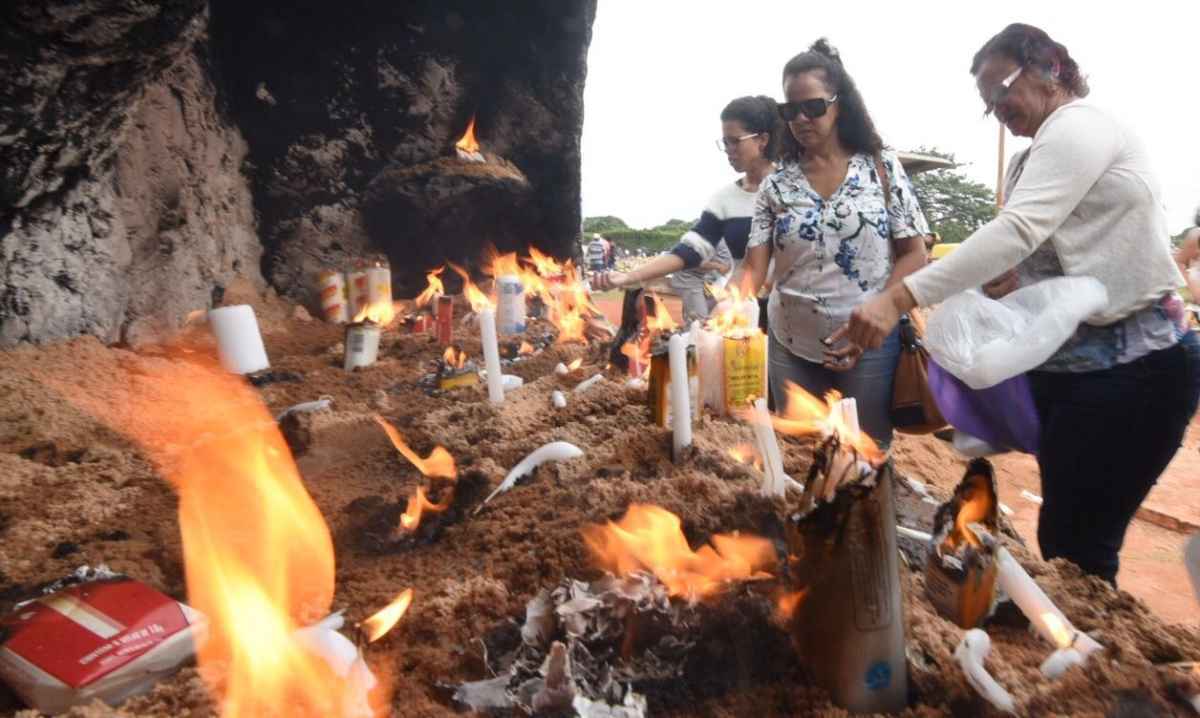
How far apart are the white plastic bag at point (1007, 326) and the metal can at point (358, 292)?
679 cm

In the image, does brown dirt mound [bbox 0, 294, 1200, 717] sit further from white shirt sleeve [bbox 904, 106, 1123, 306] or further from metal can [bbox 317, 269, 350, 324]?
metal can [bbox 317, 269, 350, 324]

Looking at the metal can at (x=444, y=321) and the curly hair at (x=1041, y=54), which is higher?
the curly hair at (x=1041, y=54)

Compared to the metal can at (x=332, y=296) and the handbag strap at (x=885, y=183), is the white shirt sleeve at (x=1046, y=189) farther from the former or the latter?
the metal can at (x=332, y=296)

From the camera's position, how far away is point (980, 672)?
4.55ft

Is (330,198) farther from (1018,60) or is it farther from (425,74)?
(1018,60)

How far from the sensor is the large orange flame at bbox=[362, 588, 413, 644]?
1.80m

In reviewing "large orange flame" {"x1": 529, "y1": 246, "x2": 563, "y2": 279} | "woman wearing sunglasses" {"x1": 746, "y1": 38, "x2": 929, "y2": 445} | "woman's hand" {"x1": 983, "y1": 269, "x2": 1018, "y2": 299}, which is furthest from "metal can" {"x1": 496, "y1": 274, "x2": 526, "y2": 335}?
"woman's hand" {"x1": 983, "y1": 269, "x2": 1018, "y2": 299}

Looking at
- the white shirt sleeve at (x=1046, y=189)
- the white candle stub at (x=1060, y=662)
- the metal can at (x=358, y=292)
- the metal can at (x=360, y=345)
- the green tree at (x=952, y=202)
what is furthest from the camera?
the green tree at (x=952, y=202)

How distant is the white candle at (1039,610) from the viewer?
1.53 m

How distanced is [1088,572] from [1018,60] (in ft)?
5.59

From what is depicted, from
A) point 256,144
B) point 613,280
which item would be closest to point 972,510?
point 613,280

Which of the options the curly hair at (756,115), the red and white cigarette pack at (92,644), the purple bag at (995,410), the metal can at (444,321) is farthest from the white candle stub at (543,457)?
the metal can at (444,321)

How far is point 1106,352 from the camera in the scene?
1.98 meters

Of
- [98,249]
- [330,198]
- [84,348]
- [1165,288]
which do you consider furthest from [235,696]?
[330,198]
